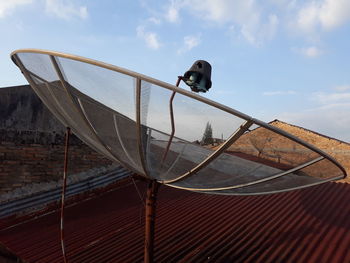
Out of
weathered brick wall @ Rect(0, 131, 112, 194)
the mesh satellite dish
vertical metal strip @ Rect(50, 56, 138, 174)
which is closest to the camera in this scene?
the mesh satellite dish

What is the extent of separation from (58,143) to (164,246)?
4667 millimetres

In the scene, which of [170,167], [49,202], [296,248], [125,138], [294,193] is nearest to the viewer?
[125,138]

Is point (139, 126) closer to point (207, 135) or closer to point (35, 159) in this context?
point (207, 135)

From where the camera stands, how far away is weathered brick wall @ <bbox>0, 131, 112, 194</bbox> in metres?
7.69

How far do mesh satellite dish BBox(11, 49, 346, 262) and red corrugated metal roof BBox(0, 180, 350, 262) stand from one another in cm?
159

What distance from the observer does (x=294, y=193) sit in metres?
7.38

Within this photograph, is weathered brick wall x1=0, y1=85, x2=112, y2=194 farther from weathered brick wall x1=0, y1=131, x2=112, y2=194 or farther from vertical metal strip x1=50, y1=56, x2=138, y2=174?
vertical metal strip x1=50, y1=56, x2=138, y2=174

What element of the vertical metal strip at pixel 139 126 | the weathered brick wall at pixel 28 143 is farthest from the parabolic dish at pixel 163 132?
the weathered brick wall at pixel 28 143

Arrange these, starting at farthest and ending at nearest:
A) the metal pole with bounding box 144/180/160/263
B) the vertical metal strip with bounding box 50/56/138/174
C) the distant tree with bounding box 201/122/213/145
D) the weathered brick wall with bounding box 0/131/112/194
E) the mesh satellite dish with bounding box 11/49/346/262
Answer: the weathered brick wall with bounding box 0/131/112/194
the metal pole with bounding box 144/180/160/263
the vertical metal strip with bounding box 50/56/138/174
the distant tree with bounding box 201/122/213/145
the mesh satellite dish with bounding box 11/49/346/262

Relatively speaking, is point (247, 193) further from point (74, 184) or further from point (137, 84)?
point (74, 184)

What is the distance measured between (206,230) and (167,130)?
304 cm

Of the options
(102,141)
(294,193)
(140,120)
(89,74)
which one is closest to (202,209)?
(294,193)

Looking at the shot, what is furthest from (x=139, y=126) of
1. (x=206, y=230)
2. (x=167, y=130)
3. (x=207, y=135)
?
(x=206, y=230)

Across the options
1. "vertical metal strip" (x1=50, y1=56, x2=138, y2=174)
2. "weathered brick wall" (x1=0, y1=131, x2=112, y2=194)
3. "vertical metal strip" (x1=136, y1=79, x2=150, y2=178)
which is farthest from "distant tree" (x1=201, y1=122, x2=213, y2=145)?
"weathered brick wall" (x1=0, y1=131, x2=112, y2=194)
